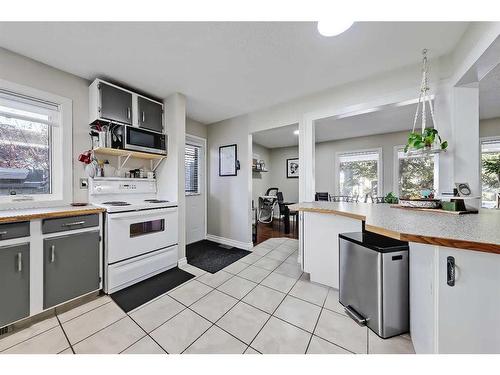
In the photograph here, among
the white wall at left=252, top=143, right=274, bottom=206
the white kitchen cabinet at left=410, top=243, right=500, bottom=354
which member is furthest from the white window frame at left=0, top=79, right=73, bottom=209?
the white wall at left=252, top=143, right=274, bottom=206

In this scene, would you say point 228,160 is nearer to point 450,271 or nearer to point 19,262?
point 19,262

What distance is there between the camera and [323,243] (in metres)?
1.98

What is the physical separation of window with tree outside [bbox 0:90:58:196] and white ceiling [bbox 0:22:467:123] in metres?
0.47

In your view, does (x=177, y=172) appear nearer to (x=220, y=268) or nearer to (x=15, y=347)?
(x=220, y=268)

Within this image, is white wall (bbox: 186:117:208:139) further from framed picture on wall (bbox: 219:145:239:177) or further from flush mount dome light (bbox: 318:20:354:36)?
flush mount dome light (bbox: 318:20:354:36)

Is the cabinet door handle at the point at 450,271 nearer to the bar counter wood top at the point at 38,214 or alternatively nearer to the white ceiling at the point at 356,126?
the white ceiling at the point at 356,126

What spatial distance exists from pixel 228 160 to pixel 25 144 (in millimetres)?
2468

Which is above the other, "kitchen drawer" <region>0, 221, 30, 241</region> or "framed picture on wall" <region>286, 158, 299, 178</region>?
"framed picture on wall" <region>286, 158, 299, 178</region>

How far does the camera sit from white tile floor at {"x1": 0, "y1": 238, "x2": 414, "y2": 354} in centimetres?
124

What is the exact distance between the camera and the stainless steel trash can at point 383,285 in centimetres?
131

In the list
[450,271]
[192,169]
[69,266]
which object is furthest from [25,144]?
[450,271]

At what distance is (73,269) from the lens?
5.45ft
